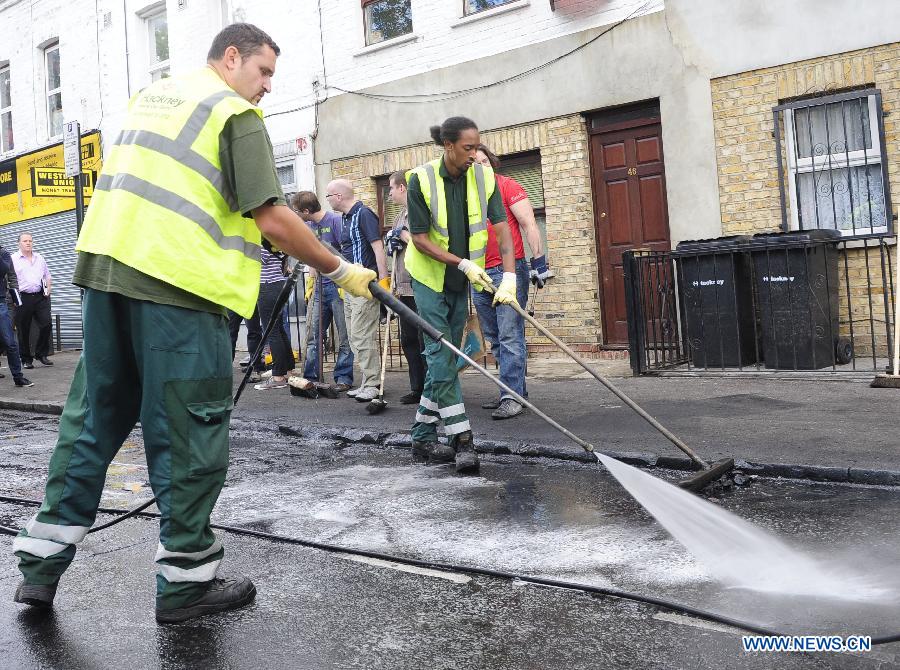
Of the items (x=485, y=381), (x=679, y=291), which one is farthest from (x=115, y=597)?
(x=679, y=291)

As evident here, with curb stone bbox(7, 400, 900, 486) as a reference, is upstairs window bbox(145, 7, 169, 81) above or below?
above

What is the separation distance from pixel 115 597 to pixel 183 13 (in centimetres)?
1551

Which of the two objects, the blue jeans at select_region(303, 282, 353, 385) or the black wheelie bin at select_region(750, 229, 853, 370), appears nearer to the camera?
the black wheelie bin at select_region(750, 229, 853, 370)

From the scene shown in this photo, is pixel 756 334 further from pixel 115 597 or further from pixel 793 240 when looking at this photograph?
pixel 115 597

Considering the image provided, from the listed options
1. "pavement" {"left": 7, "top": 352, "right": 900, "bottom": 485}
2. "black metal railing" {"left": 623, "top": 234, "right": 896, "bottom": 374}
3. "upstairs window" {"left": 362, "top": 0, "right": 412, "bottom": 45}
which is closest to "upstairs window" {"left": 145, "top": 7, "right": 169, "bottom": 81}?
"upstairs window" {"left": 362, "top": 0, "right": 412, "bottom": 45}

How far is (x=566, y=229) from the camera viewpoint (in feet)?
39.5

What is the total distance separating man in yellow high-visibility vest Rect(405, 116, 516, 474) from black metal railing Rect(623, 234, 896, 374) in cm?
378

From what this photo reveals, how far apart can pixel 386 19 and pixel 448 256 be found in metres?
9.12

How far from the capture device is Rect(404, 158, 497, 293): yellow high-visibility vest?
6.04 metres

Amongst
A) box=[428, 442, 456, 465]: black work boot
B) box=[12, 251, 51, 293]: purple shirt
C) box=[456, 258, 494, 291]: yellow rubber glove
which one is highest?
box=[12, 251, 51, 293]: purple shirt

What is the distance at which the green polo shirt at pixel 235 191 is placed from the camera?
3270 mm

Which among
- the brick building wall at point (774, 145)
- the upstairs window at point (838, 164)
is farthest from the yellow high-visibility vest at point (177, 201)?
the upstairs window at point (838, 164)

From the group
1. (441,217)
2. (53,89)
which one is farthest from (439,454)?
(53,89)

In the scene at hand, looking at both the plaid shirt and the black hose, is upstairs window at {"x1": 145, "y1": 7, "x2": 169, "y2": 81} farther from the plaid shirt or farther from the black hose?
the black hose
